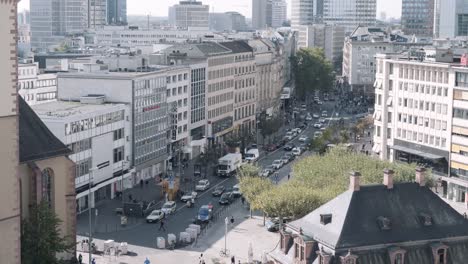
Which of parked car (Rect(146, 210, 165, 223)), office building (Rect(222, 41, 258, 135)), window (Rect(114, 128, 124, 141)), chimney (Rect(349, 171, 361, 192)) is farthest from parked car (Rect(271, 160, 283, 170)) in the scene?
chimney (Rect(349, 171, 361, 192))

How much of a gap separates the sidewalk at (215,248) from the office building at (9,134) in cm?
2338

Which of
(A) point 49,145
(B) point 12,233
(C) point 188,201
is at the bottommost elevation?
(C) point 188,201

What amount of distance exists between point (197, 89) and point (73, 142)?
1892 inches

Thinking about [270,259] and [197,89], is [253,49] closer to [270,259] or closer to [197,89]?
[197,89]

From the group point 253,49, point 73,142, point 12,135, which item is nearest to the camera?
point 12,135

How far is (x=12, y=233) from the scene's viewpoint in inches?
2218

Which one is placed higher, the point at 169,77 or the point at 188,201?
the point at 169,77

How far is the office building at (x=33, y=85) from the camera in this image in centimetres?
15188

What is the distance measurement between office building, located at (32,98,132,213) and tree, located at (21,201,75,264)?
105ft

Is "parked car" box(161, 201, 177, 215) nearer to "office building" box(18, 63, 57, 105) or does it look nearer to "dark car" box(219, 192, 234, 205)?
"dark car" box(219, 192, 234, 205)

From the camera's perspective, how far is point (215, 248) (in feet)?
278

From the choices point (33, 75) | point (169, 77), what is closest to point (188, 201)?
point (169, 77)

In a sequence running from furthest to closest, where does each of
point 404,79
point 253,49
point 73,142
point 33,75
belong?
1. point 253,49
2. point 33,75
3. point 404,79
4. point 73,142

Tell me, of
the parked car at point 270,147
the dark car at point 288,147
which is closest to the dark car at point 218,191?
the parked car at point 270,147
